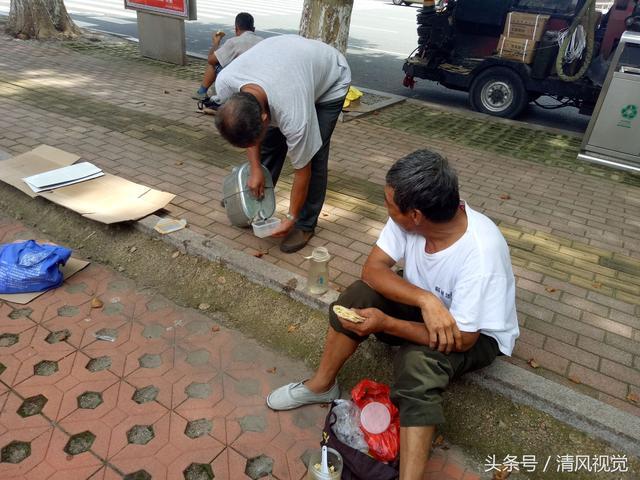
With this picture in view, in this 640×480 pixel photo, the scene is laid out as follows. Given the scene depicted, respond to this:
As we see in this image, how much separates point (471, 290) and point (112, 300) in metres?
2.03

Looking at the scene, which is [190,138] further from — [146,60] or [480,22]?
[480,22]

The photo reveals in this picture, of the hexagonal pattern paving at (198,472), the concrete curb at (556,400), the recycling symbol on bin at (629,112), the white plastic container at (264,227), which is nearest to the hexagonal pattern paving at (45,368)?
the hexagonal pattern paving at (198,472)

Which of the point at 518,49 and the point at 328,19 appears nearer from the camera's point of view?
the point at 328,19

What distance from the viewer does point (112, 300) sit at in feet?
9.11

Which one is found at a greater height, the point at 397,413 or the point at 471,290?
the point at 471,290

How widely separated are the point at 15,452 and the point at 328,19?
5.41 meters

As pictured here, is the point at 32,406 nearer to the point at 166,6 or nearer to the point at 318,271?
the point at 318,271

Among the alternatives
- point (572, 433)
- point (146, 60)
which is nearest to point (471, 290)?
point (572, 433)

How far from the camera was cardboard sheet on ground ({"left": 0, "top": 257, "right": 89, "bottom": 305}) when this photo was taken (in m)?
2.67

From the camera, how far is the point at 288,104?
8.29 ft

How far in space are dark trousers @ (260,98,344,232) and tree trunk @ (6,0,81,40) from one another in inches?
312

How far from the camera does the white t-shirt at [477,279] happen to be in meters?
1.79

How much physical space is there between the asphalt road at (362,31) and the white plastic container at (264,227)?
565 centimetres

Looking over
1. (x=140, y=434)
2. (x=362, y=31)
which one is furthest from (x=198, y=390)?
(x=362, y=31)
